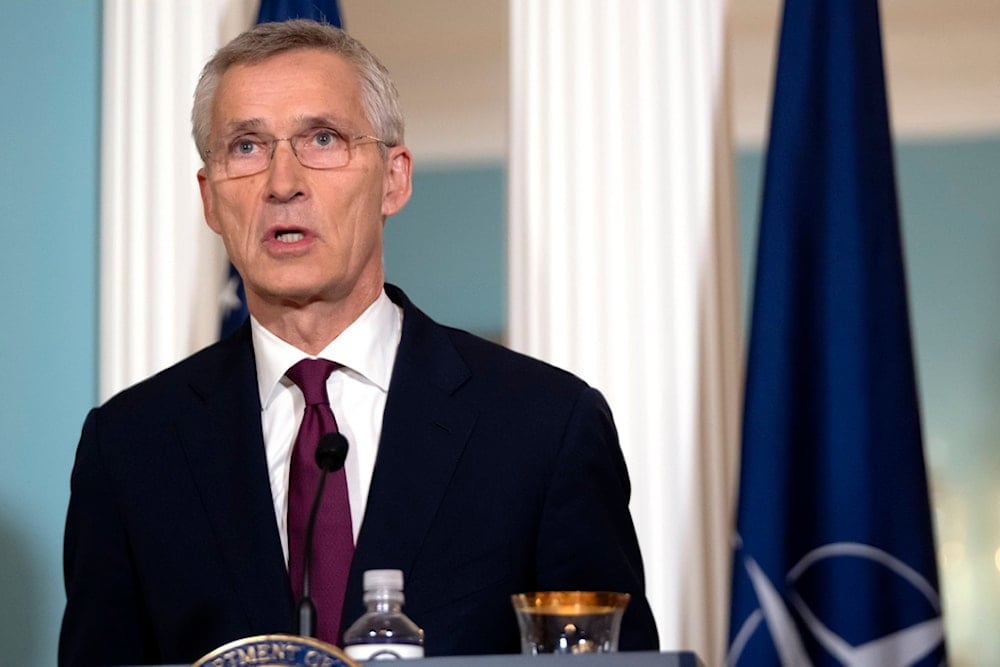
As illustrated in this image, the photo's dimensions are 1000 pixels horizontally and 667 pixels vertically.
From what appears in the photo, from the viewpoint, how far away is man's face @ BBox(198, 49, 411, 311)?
2.34m

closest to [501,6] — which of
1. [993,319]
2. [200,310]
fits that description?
[993,319]


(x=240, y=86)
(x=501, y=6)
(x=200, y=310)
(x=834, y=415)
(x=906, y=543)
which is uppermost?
(x=501, y=6)

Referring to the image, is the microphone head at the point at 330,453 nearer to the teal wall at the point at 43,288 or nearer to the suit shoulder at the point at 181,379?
the suit shoulder at the point at 181,379

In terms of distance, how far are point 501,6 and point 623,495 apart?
15.2 ft

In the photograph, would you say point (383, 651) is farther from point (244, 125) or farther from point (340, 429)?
point (244, 125)

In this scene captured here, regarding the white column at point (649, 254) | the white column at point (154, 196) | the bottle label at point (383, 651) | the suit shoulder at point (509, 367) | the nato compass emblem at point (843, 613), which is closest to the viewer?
the bottle label at point (383, 651)

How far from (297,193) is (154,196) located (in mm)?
1902

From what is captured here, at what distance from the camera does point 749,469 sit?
3.19m

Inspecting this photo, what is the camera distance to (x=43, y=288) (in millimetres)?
4289

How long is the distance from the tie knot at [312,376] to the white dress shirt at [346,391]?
2cm

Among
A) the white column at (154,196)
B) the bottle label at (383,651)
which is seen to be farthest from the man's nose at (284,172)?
the white column at (154,196)

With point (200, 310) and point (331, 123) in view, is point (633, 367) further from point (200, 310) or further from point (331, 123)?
point (331, 123)

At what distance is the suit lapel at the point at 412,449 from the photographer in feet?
7.01

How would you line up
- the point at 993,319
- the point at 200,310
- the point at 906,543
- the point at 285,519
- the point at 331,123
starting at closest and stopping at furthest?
the point at 285,519 → the point at 331,123 → the point at 906,543 → the point at 200,310 → the point at 993,319
